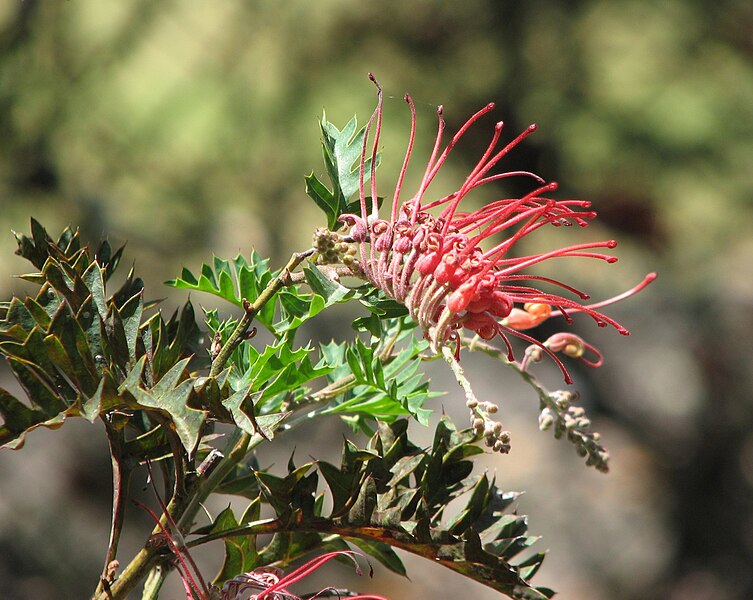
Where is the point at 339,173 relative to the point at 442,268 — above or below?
above

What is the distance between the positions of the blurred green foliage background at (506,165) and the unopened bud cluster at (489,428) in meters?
2.28

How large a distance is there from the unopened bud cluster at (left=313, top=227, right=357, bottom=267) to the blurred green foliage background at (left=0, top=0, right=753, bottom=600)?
2.23 meters

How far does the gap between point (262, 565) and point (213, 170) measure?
3080 mm

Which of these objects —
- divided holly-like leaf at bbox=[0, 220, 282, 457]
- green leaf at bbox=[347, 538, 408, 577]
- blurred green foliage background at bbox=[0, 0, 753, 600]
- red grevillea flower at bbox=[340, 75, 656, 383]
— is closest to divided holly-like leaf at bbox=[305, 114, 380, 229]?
red grevillea flower at bbox=[340, 75, 656, 383]

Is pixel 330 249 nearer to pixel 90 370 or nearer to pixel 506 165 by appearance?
pixel 90 370

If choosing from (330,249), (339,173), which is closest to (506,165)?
(339,173)

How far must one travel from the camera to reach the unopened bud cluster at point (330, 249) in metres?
0.55

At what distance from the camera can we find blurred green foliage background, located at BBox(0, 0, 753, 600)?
2.84m

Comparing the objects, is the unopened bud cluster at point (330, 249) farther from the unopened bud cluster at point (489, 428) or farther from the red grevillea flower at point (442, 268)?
the unopened bud cluster at point (489, 428)

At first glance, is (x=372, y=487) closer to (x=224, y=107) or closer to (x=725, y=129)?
(x=224, y=107)

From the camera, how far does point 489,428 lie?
1.59 feet

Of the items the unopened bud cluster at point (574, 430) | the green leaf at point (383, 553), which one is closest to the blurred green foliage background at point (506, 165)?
the green leaf at point (383, 553)

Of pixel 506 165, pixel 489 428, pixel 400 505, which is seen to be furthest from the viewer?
pixel 506 165

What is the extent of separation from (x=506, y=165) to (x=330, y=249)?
3601mm
